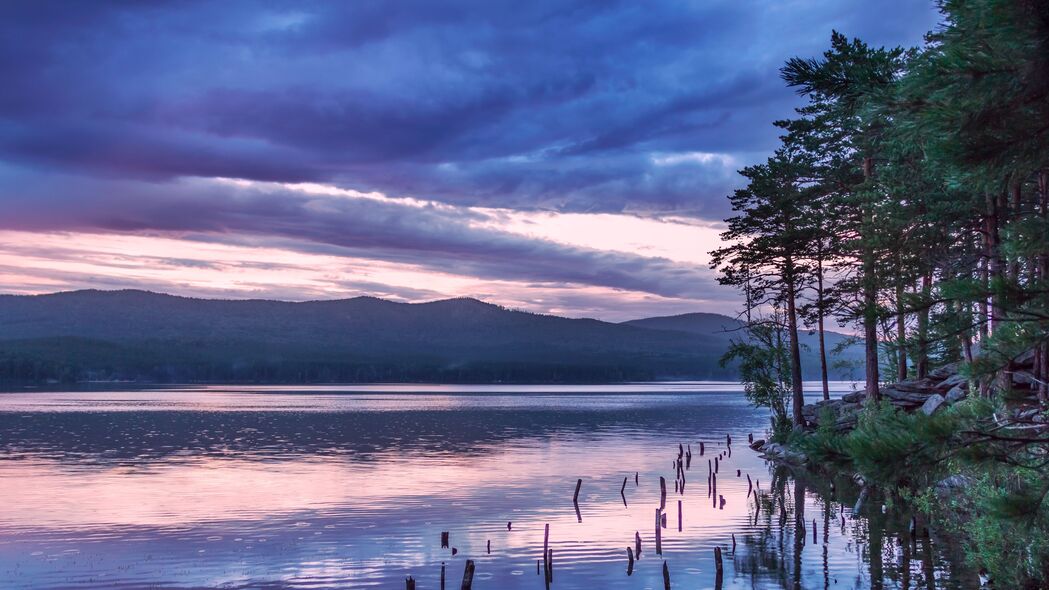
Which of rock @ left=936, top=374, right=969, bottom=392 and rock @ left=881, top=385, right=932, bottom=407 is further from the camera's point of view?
rock @ left=881, top=385, right=932, bottom=407

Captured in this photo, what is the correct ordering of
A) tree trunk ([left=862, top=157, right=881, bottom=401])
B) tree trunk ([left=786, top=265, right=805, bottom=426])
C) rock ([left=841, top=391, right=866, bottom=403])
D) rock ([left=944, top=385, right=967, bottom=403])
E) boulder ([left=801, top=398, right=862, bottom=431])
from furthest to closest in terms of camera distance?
rock ([left=841, top=391, right=866, bottom=403]) → tree trunk ([left=786, top=265, right=805, bottom=426]) → boulder ([left=801, top=398, right=862, bottom=431]) → rock ([left=944, top=385, right=967, bottom=403]) → tree trunk ([left=862, top=157, right=881, bottom=401])

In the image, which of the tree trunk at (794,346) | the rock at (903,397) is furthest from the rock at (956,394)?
the tree trunk at (794,346)

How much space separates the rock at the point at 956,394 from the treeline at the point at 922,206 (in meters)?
2.19

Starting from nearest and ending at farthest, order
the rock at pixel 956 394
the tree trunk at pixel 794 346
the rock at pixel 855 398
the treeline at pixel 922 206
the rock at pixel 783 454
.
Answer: the treeline at pixel 922 206 < the rock at pixel 956 394 < the rock at pixel 783 454 < the tree trunk at pixel 794 346 < the rock at pixel 855 398

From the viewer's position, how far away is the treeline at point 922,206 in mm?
10250

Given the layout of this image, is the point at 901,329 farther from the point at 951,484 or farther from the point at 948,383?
the point at 948,383

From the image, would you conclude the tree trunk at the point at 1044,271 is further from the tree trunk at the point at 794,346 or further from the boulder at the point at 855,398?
the boulder at the point at 855,398

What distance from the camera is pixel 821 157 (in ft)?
200

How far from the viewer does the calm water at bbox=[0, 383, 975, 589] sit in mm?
28922

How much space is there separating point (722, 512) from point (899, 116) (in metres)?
33.9

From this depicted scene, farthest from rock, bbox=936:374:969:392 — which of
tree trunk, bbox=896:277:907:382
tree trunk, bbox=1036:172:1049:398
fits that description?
tree trunk, bbox=1036:172:1049:398

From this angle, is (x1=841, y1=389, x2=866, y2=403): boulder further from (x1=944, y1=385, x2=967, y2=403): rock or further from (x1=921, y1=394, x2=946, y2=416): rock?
(x1=944, y1=385, x2=967, y2=403): rock

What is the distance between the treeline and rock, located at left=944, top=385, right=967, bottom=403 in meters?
2.19

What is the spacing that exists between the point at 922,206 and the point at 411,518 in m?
26.9
